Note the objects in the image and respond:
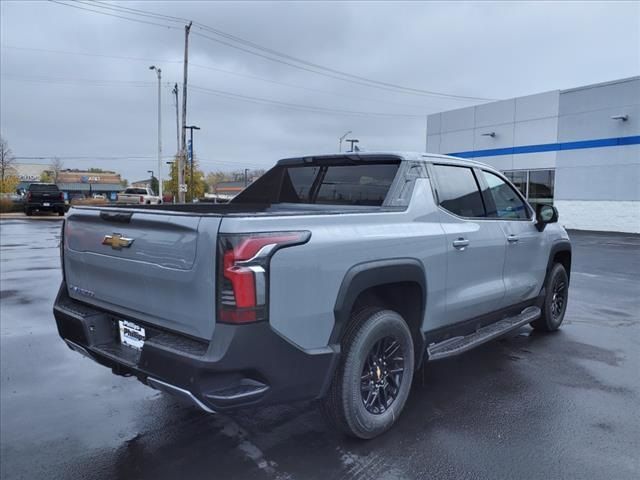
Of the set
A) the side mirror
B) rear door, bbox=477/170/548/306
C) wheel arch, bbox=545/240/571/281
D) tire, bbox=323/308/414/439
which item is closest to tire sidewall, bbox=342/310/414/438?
tire, bbox=323/308/414/439

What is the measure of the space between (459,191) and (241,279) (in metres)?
2.47

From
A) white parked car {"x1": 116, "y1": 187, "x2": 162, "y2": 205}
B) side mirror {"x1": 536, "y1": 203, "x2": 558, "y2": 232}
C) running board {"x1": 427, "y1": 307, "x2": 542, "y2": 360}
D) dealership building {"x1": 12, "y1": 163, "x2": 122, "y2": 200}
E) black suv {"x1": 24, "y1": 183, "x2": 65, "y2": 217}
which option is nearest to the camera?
running board {"x1": 427, "y1": 307, "x2": 542, "y2": 360}

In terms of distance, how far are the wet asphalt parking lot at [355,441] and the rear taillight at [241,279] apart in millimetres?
1050

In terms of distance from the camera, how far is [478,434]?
3373 millimetres

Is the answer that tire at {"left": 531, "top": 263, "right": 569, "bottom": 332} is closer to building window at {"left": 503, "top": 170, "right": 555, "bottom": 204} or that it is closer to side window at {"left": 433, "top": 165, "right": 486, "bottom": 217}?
side window at {"left": 433, "top": 165, "right": 486, "bottom": 217}

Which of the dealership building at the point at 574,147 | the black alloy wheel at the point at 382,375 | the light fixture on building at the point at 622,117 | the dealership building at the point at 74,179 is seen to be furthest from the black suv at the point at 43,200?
the dealership building at the point at 74,179

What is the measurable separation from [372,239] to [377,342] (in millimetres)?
693

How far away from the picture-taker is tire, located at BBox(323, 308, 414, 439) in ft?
9.95

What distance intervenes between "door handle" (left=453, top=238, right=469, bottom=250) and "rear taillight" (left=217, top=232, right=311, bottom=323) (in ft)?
6.04

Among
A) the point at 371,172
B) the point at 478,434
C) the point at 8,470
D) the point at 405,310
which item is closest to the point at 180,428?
the point at 8,470

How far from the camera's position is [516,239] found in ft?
15.4

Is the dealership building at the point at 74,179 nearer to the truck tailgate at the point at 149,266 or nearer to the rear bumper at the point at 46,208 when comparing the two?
the rear bumper at the point at 46,208

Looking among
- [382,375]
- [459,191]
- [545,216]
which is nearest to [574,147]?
[545,216]

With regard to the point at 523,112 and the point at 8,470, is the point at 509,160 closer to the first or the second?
the point at 523,112
